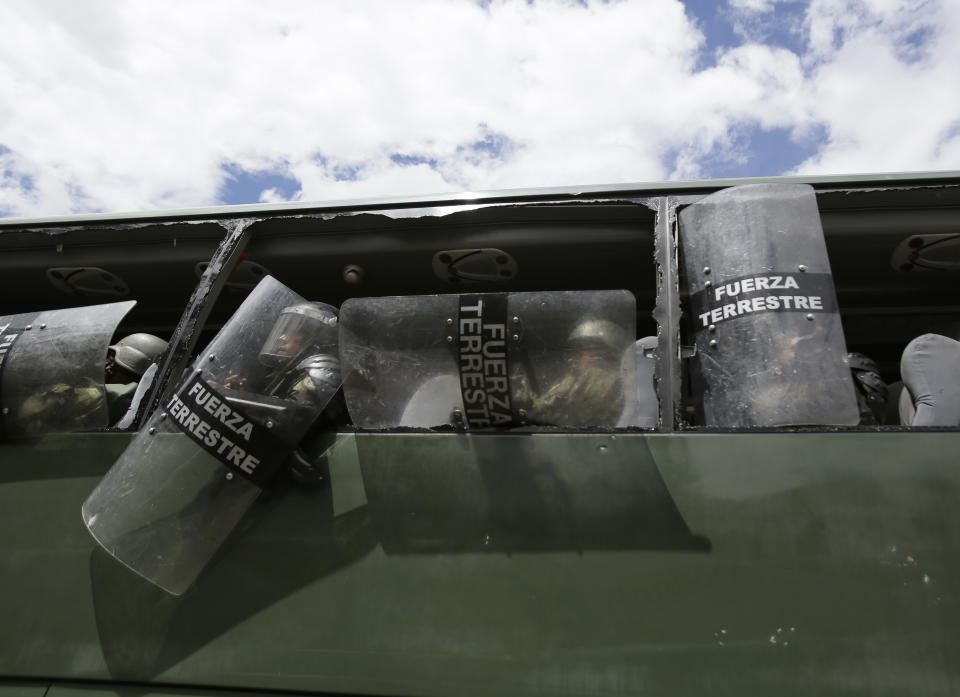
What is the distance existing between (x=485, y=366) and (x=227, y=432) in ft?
2.50

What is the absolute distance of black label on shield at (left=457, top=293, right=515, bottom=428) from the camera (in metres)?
1.89

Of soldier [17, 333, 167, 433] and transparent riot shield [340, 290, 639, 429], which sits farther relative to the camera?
soldier [17, 333, 167, 433]

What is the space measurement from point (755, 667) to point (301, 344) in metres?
1.56

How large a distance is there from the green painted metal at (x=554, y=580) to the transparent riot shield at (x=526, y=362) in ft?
0.25

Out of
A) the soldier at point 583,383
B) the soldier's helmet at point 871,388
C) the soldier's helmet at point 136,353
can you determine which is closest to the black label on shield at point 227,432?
the soldier at point 583,383

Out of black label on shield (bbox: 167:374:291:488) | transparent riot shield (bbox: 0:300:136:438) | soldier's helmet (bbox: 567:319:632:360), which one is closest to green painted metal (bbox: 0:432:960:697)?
black label on shield (bbox: 167:374:291:488)

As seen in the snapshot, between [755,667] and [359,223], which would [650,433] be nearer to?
[755,667]

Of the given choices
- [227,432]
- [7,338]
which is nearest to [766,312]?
[227,432]

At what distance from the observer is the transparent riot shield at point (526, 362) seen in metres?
1.90

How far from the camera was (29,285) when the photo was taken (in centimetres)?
320

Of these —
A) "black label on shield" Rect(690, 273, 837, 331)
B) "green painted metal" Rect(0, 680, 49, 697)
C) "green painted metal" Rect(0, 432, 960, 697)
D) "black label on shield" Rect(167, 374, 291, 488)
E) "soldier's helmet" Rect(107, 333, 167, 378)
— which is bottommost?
"green painted metal" Rect(0, 680, 49, 697)

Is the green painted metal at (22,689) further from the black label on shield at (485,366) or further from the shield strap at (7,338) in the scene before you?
Answer: the black label on shield at (485,366)

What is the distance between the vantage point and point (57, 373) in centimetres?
228

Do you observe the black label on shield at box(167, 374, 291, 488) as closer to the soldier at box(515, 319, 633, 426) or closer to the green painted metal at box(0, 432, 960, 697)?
the green painted metal at box(0, 432, 960, 697)
